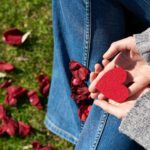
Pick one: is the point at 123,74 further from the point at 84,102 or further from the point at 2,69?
the point at 2,69

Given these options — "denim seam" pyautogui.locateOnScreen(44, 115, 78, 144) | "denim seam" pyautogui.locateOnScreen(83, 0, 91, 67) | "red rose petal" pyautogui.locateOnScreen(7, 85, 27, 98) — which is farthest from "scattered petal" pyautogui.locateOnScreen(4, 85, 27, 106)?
"denim seam" pyautogui.locateOnScreen(83, 0, 91, 67)

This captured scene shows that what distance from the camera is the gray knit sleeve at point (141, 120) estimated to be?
144 centimetres

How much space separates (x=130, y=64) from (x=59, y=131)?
70 centimetres

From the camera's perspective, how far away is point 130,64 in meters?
1.63

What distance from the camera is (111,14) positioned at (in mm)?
1688

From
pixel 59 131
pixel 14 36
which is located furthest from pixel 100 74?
pixel 14 36

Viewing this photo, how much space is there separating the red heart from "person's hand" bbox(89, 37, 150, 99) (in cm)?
2

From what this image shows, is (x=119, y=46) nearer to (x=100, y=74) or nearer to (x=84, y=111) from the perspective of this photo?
(x=100, y=74)

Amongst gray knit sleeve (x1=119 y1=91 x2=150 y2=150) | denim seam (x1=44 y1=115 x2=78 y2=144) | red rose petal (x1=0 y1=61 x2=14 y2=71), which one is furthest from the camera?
red rose petal (x1=0 y1=61 x2=14 y2=71)

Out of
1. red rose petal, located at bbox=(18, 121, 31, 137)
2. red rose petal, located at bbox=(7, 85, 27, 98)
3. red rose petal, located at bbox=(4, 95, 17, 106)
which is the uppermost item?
red rose petal, located at bbox=(7, 85, 27, 98)

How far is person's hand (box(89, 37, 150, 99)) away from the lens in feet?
5.12

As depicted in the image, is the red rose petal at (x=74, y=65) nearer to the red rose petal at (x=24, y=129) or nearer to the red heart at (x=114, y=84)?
the red heart at (x=114, y=84)

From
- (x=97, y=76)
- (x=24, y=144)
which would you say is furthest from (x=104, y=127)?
(x=24, y=144)

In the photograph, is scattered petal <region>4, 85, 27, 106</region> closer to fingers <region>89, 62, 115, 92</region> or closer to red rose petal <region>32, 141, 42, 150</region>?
red rose petal <region>32, 141, 42, 150</region>
